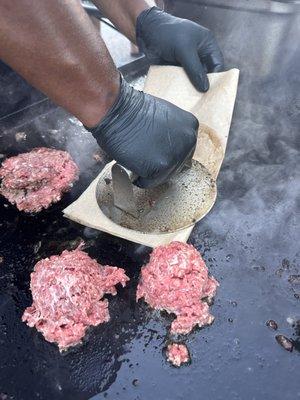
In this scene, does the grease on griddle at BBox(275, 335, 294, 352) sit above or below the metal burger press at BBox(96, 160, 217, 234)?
below

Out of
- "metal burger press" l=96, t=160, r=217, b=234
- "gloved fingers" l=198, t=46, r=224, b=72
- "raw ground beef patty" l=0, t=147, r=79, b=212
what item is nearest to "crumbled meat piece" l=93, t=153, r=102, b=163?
"raw ground beef patty" l=0, t=147, r=79, b=212

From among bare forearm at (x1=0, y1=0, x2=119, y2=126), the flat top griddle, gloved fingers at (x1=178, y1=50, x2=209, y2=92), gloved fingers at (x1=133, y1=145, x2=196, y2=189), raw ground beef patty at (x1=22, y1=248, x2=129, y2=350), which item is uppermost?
bare forearm at (x1=0, y1=0, x2=119, y2=126)

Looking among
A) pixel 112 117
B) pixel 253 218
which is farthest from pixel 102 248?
pixel 253 218

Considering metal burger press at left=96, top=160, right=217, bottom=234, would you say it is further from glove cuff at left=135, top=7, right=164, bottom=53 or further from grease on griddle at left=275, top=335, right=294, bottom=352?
glove cuff at left=135, top=7, right=164, bottom=53

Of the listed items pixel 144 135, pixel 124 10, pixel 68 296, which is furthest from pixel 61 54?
pixel 124 10

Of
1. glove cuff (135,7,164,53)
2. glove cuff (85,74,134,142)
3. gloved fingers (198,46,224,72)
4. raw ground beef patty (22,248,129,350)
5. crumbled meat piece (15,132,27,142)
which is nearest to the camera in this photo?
raw ground beef patty (22,248,129,350)

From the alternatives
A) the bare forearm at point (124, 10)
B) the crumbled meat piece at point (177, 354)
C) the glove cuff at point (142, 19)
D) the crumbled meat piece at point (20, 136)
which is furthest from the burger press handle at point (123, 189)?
the bare forearm at point (124, 10)

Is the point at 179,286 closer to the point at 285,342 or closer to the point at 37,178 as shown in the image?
the point at 285,342
